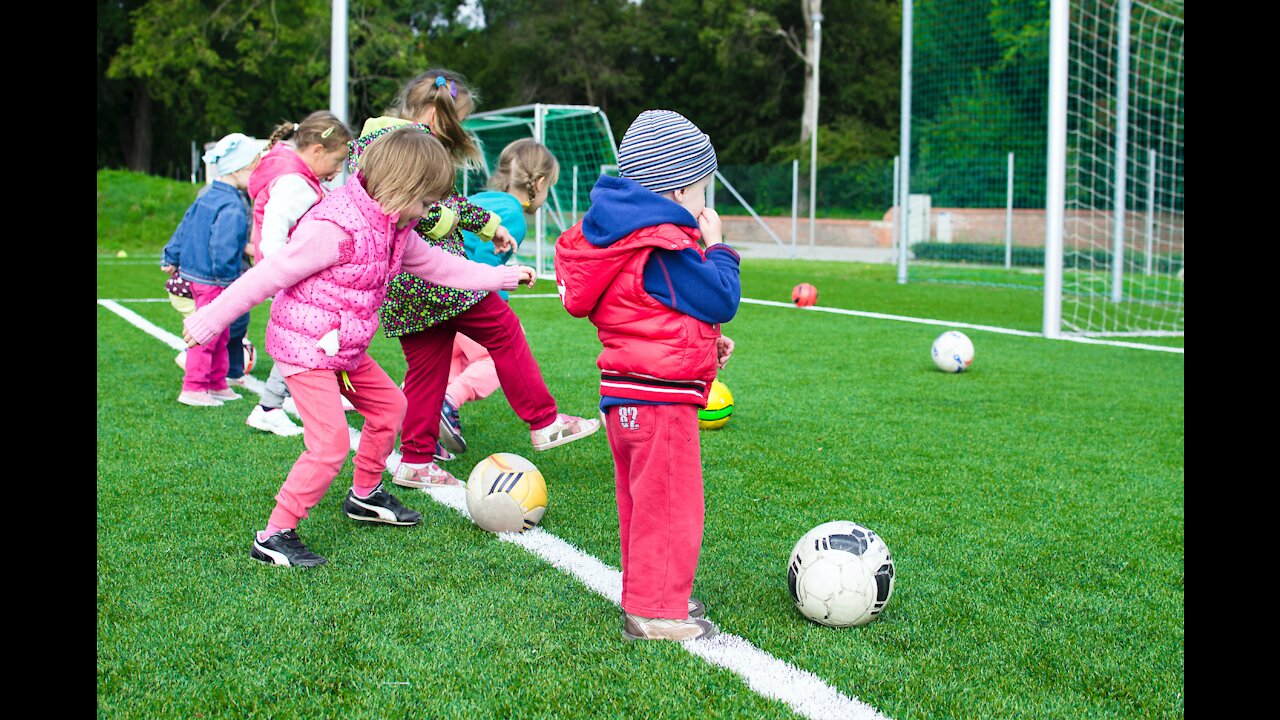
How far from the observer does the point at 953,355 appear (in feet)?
27.6

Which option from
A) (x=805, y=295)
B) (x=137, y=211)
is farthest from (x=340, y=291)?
(x=137, y=211)

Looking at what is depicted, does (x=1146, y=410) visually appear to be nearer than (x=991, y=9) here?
Yes

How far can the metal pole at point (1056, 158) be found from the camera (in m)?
10.2

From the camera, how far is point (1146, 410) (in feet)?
23.2

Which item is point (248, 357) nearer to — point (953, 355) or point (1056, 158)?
point (953, 355)

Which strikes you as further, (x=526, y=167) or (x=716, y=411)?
(x=716, y=411)

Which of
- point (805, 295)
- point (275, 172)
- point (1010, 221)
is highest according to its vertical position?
point (1010, 221)

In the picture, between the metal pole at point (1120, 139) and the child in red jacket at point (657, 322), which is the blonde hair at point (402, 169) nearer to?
the child in red jacket at point (657, 322)

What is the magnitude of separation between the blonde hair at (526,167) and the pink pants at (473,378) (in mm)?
918

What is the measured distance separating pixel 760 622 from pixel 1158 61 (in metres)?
16.6

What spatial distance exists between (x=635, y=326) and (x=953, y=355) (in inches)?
223
